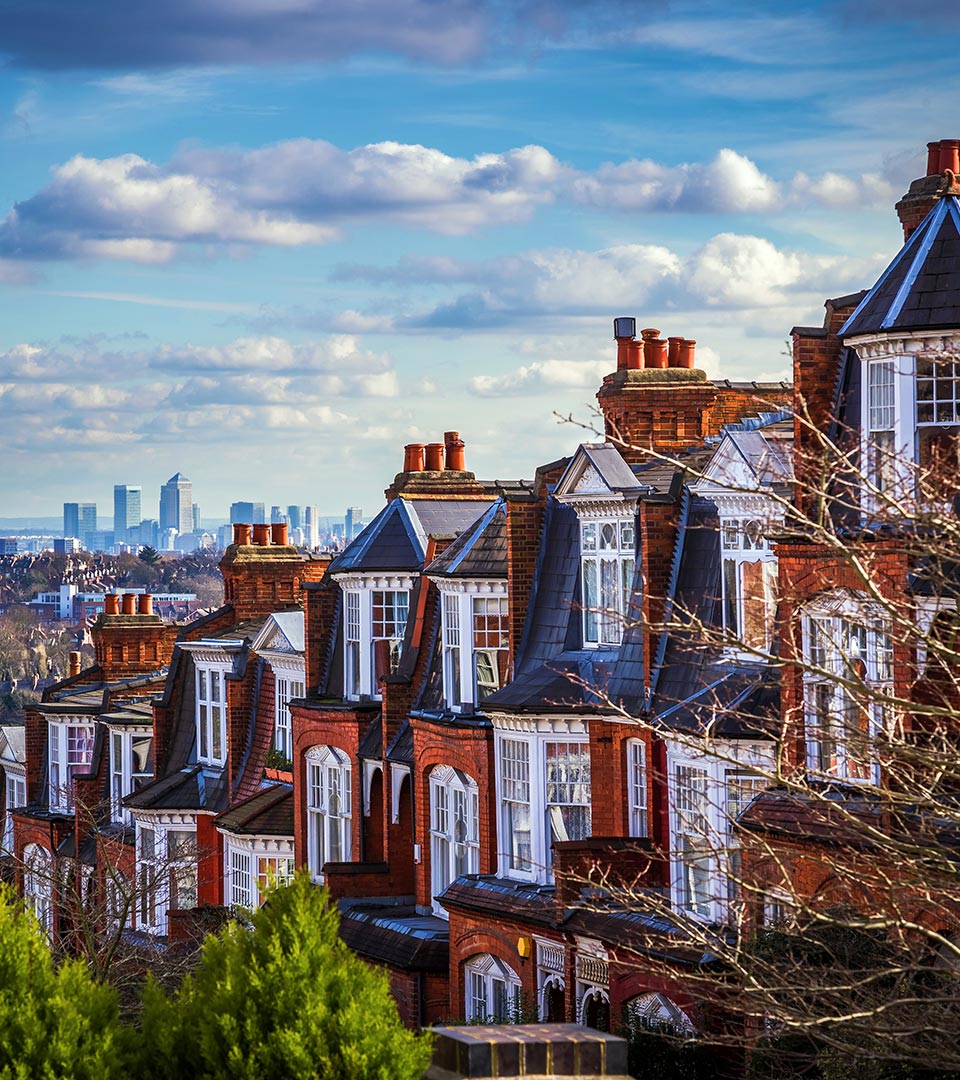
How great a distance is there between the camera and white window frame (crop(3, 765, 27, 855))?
56.8 meters

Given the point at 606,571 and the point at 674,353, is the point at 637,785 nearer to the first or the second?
the point at 606,571

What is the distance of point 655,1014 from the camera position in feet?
87.4

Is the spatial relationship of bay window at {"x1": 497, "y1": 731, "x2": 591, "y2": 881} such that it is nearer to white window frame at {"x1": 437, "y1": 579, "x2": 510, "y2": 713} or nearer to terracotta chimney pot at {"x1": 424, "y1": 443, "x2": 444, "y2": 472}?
white window frame at {"x1": 437, "y1": 579, "x2": 510, "y2": 713}

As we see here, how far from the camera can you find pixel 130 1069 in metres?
17.1

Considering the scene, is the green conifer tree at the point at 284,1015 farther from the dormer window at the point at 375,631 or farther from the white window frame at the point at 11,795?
the white window frame at the point at 11,795

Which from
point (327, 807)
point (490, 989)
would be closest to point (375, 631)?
point (327, 807)

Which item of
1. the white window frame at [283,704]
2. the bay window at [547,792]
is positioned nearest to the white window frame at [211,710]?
the white window frame at [283,704]

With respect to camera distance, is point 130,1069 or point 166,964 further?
point 166,964

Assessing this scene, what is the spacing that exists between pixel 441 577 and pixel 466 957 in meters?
6.09

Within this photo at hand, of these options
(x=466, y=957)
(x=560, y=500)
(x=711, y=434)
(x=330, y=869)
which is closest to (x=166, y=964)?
(x=330, y=869)

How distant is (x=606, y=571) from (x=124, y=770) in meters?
22.0

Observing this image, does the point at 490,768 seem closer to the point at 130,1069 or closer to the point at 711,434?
the point at 711,434

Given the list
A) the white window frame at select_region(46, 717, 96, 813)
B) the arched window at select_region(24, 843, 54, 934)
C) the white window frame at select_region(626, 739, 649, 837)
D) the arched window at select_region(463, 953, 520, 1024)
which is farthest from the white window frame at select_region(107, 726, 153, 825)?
the white window frame at select_region(626, 739, 649, 837)

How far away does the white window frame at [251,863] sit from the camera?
40.6 metres
